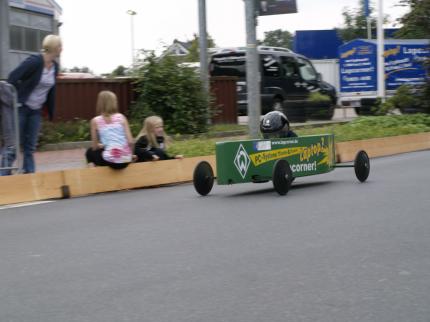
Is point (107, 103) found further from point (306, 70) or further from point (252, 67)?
point (306, 70)

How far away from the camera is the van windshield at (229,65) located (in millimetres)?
27203

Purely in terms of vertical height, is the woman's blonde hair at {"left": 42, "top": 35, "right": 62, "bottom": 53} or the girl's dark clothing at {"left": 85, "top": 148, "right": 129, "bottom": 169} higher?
the woman's blonde hair at {"left": 42, "top": 35, "right": 62, "bottom": 53}

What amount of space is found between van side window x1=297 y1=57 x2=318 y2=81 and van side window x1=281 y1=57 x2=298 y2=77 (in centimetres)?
32

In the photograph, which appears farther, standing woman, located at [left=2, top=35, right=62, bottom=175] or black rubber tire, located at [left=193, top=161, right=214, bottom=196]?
standing woman, located at [left=2, top=35, right=62, bottom=175]

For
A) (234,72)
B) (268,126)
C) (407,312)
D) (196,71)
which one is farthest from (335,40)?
(407,312)

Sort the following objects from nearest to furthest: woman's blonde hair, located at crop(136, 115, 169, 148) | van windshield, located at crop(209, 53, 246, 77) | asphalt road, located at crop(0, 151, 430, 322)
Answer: asphalt road, located at crop(0, 151, 430, 322), woman's blonde hair, located at crop(136, 115, 169, 148), van windshield, located at crop(209, 53, 246, 77)

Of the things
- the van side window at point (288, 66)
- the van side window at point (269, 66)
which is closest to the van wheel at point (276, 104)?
the van side window at point (269, 66)

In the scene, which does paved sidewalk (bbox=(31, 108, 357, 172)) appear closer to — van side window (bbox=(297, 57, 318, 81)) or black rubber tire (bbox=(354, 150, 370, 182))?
black rubber tire (bbox=(354, 150, 370, 182))

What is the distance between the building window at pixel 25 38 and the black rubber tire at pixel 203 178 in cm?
2769

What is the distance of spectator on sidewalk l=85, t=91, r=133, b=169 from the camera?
35.9 ft

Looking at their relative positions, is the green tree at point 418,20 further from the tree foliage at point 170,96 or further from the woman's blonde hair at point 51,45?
the woman's blonde hair at point 51,45

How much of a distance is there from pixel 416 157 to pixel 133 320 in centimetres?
1265

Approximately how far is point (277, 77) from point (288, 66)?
873 mm

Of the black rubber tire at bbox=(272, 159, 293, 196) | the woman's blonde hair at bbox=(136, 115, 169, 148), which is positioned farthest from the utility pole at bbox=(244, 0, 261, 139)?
the black rubber tire at bbox=(272, 159, 293, 196)
